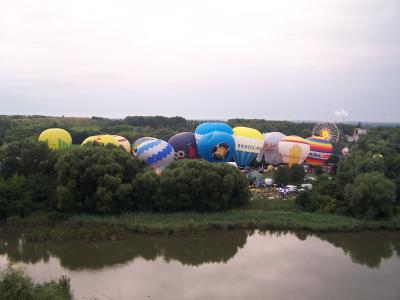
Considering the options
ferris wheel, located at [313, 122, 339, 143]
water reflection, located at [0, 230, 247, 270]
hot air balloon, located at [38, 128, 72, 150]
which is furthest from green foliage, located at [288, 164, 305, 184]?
hot air balloon, located at [38, 128, 72, 150]

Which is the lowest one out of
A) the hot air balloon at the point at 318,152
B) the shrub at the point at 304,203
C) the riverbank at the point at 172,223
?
the riverbank at the point at 172,223

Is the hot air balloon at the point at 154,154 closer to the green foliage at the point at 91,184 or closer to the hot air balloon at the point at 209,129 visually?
the hot air balloon at the point at 209,129

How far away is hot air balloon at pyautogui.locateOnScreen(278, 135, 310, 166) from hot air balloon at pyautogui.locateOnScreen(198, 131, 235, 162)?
460 cm

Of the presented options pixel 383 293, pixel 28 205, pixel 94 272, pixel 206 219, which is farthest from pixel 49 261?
pixel 383 293

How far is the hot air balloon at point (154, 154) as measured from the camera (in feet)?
78.2

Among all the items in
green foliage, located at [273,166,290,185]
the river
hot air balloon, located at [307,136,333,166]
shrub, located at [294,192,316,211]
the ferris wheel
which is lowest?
the river

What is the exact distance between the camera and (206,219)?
1816 centimetres

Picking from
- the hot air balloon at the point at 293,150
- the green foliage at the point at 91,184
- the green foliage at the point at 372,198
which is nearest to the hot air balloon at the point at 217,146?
the hot air balloon at the point at 293,150

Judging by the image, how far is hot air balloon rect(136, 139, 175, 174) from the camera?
2384 centimetres

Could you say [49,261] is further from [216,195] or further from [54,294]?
[216,195]

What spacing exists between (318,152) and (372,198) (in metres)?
12.9

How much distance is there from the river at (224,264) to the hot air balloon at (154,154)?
7491 mm

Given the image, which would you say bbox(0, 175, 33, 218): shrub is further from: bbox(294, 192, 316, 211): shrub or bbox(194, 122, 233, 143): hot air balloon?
bbox(294, 192, 316, 211): shrub

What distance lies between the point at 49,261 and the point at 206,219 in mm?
6652
